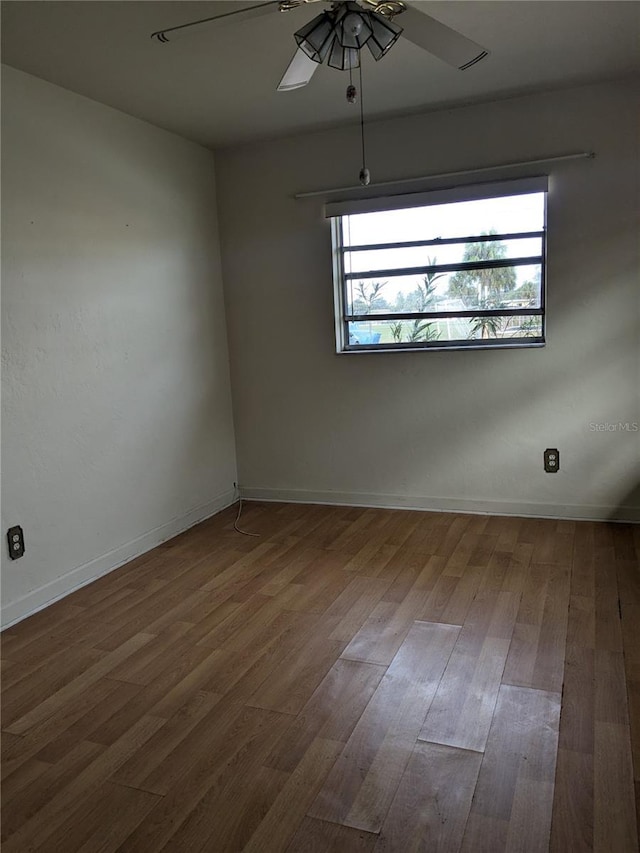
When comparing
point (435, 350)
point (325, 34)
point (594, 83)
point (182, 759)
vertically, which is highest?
point (594, 83)

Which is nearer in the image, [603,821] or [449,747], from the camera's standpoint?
[603,821]

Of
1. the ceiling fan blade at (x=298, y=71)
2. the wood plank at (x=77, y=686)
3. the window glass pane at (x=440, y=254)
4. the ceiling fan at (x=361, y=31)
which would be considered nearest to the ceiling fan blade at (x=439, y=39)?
the ceiling fan at (x=361, y=31)

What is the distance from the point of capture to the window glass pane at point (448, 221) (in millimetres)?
3771

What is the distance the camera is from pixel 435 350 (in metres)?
4.01

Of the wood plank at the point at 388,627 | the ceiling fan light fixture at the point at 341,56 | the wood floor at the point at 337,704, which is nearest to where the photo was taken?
the wood floor at the point at 337,704

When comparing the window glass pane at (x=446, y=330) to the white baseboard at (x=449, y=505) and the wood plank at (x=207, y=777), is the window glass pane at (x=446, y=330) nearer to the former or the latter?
the white baseboard at (x=449, y=505)

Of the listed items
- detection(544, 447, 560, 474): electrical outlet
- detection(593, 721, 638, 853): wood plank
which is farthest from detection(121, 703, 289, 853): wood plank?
detection(544, 447, 560, 474): electrical outlet

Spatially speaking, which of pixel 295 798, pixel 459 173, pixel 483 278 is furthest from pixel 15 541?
pixel 459 173

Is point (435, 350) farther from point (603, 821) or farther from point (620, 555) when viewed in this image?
point (603, 821)

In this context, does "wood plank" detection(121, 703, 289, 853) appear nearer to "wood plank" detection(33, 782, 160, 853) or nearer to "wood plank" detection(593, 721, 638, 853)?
"wood plank" detection(33, 782, 160, 853)

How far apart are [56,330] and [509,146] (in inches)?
105

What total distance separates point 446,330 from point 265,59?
1.87 meters

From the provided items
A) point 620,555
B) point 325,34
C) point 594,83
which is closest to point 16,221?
point 325,34

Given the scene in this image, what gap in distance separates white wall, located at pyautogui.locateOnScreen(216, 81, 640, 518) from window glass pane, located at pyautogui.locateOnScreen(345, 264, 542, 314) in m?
0.14
